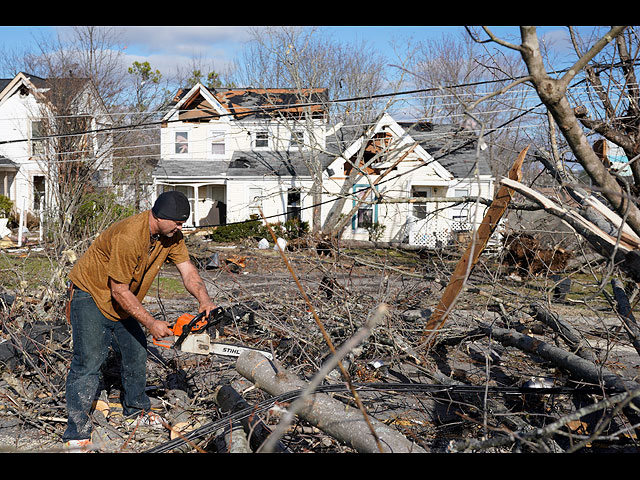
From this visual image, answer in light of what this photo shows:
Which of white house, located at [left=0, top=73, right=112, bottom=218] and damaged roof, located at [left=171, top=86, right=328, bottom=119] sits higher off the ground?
damaged roof, located at [left=171, top=86, right=328, bottom=119]

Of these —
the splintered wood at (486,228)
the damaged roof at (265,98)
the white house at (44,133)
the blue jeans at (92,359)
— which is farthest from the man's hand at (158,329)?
the damaged roof at (265,98)

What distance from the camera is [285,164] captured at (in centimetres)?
2402

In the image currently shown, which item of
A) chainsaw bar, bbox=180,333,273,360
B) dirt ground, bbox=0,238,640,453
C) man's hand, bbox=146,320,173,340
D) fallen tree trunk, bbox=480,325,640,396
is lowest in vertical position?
dirt ground, bbox=0,238,640,453

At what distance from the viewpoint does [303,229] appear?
2125 centimetres

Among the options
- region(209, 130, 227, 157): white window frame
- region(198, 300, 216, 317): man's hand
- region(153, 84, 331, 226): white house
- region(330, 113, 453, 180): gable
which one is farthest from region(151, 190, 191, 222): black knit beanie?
region(209, 130, 227, 157): white window frame

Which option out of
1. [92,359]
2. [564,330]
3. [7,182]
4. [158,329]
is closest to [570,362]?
[564,330]

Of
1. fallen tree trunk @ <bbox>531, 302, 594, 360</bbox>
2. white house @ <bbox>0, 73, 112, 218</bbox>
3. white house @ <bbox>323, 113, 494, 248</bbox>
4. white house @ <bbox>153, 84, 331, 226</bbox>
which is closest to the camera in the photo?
fallen tree trunk @ <bbox>531, 302, 594, 360</bbox>

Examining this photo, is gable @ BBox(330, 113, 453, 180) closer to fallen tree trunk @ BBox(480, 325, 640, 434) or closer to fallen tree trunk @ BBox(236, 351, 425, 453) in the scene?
fallen tree trunk @ BBox(480, 325, 640, 434)

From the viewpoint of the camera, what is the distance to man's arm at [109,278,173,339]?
3.85m

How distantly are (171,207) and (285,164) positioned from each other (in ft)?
66.3

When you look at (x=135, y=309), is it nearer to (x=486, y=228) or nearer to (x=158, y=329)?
(x=158, y=329)

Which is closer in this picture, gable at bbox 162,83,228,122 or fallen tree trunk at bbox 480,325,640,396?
fallen tree trunk at bbox 480,325,640,396

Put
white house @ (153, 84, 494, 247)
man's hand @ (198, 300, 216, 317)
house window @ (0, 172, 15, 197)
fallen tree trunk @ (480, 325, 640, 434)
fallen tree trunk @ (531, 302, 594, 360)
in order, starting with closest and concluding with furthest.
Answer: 1. fallen tree trunk @ (480, 325, 640, 434)
2. man's hand @ (198, 300, 216, 317)
3. fallen tree trunk @ (531, 302, 594, 360)
4. white house @ (153, 84, 494, 247)
5. house window @ (0, 172, 15, 197)
